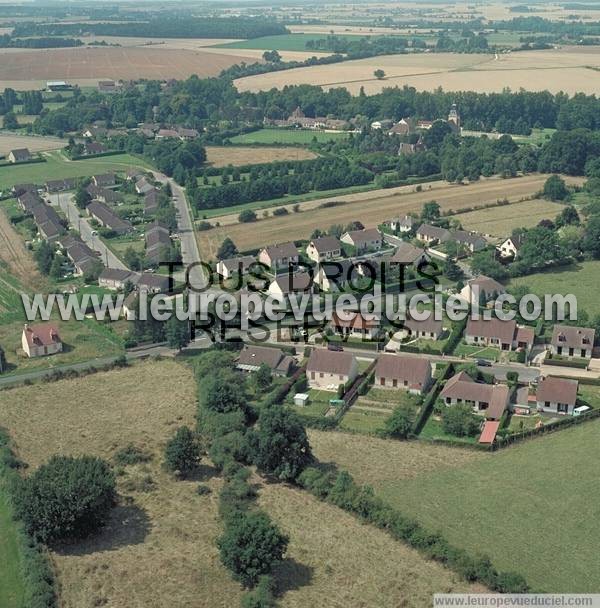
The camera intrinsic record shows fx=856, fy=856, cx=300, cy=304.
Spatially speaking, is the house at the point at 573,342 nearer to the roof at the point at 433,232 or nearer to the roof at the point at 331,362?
the roof at the point at 331,362

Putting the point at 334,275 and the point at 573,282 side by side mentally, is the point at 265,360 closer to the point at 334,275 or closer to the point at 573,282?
the point at 334,275

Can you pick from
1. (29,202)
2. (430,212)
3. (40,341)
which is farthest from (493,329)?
(29,202)

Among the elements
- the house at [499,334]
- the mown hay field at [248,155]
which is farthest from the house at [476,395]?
the mown hay field at [248,155]

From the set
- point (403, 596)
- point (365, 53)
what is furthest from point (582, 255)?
point (365, 53)

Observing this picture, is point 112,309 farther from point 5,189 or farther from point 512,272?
point 5,189

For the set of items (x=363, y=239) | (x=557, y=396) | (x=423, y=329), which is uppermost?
(x=363, y=239)

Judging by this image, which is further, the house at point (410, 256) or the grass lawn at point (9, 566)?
the house at point (410, 256)
